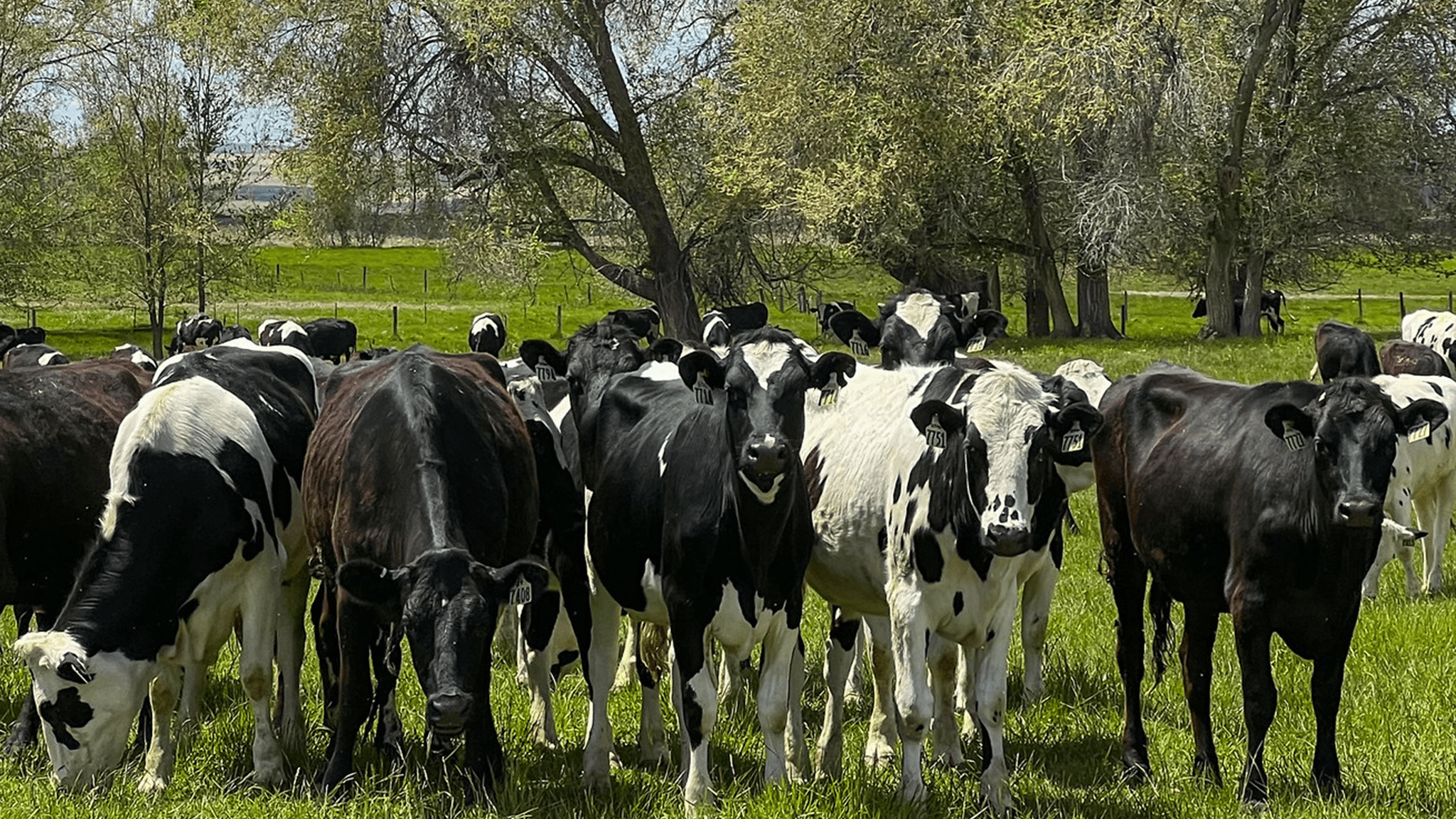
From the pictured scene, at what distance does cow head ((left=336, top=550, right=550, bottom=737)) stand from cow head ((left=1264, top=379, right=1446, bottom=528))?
11.2 ft

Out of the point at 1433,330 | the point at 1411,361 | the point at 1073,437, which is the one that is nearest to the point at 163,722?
the point at 1073,437

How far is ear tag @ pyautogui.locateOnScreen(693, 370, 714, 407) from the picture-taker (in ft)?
24.7

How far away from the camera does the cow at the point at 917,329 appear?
12.2m

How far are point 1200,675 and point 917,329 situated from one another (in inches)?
194

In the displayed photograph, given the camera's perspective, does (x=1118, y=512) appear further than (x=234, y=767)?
Yes

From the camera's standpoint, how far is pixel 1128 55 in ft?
103

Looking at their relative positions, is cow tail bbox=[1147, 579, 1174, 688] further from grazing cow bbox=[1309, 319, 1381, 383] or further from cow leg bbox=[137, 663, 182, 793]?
cow leg bbox=[137, 663, 182, 793]

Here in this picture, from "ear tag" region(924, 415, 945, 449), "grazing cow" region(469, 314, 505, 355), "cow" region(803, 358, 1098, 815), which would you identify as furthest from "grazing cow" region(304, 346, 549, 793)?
"grazing cow" region(469, 314, 505, 355)

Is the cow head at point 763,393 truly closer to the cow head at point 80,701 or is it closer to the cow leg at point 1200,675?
the cow leg at point 1200,675

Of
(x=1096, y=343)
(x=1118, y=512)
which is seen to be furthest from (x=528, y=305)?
(x=1118, y=512)

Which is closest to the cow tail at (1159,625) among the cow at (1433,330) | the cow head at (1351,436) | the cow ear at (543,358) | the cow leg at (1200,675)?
the cow leg at (1200,675)

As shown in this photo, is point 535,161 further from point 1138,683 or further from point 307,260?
point 307,260

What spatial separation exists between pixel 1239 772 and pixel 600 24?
1123 inches

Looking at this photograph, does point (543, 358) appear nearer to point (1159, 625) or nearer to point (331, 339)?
point (1159, 625)
